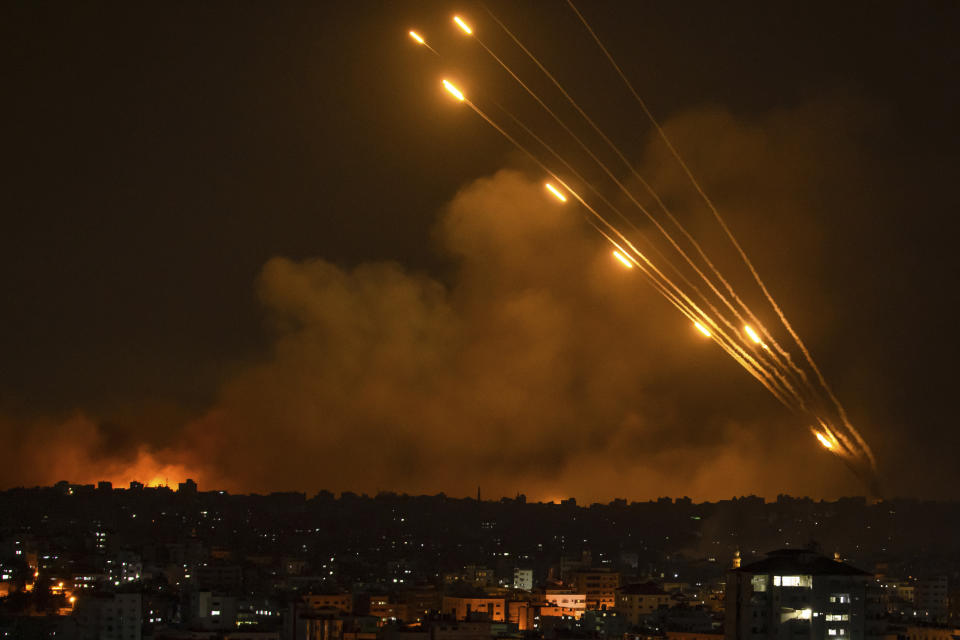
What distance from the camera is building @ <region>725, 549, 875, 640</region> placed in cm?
2200

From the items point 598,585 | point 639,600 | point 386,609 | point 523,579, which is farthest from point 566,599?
point 523,579

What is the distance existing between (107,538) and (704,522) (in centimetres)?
2654

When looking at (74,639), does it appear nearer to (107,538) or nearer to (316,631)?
(316,631)

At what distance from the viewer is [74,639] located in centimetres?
3003

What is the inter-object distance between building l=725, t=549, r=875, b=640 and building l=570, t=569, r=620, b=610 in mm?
19983

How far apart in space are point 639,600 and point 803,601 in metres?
16.8

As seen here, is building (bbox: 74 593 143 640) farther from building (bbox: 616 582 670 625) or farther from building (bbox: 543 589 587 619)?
building (bbox: 543 589 587 619)

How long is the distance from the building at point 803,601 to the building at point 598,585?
19983mm

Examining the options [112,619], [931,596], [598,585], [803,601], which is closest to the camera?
[803,601]

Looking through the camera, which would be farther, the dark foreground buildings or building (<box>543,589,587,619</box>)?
building (<box>543,589,587,619</box>)

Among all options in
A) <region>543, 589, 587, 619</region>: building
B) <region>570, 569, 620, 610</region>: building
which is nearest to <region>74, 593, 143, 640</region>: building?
<region>543, 589, 587, 619</region>: building

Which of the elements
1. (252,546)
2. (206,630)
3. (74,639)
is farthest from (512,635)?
(252,546)

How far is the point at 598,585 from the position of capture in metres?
44.6

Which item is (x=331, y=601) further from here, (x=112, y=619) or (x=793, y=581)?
(x=793, y=581)
